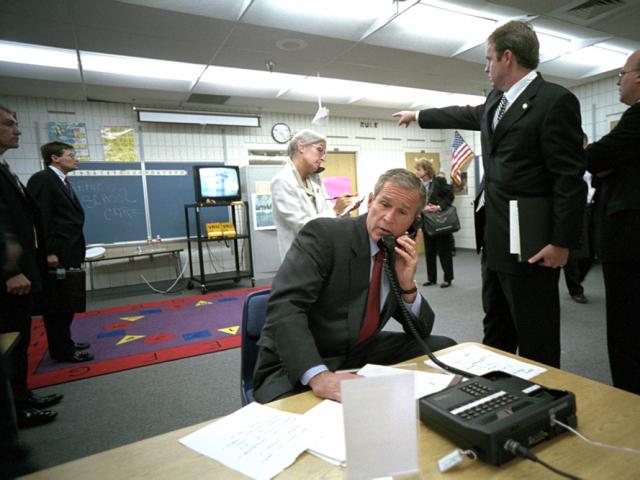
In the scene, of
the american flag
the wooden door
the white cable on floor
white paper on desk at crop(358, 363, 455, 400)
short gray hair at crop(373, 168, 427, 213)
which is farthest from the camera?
the wooden door

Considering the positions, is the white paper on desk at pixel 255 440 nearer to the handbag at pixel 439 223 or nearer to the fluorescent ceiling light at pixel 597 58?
the handbag at pixel 439 223

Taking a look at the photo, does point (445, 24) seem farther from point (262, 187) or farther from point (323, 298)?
point (323, 298)

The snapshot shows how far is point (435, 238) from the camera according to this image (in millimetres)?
4777

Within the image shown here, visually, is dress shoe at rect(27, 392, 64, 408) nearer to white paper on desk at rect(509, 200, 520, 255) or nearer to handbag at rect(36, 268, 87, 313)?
handbag at rect(36, 268, 87, 313)

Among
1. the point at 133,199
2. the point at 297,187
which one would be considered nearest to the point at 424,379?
the point at 297,187

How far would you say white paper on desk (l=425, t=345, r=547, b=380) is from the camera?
927 mm

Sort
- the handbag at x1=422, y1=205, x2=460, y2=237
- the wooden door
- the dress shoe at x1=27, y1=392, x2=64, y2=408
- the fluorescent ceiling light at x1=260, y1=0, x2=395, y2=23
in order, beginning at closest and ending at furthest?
1. the dress shoe at x1=27, y1=392, x2=64, y2=408
2. the fluorescent ceiling light at x1=260, y1=0, x2=395, y2=23
3. the handbag at x1=422, y1=205, x2=460, y2=237
4. the wooden door

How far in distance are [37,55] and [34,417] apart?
11.8ft

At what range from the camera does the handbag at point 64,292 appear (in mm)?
2682

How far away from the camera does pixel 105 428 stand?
6.61 feet

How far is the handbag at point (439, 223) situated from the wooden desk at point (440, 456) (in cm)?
399

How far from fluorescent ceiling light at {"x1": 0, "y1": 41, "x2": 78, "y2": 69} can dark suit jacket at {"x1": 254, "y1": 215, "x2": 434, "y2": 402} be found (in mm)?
3927

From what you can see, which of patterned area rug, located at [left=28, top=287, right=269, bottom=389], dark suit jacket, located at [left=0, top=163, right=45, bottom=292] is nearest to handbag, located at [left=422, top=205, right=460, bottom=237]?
patterned area rug, located at [left=28, top=287, right=269, bottom=389]

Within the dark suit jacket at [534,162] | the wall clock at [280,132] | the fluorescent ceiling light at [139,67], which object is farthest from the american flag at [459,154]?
the dark suit jacket at [534,162]
